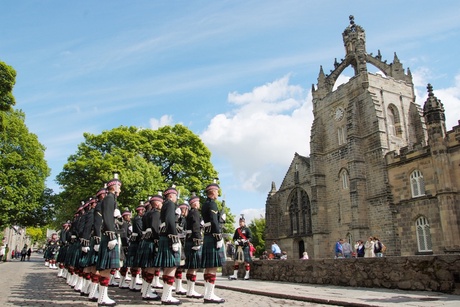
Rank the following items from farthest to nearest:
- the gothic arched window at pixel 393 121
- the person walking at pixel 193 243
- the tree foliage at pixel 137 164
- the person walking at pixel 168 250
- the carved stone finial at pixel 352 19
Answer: the carved stone finial at pixel 352 19 → the gothic arched window at pixel 393 121 → the tree foliage at pixel 137 164 → the person walking at pixel 193 243 → the person walking at pixel 168 250

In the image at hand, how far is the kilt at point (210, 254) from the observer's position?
30.0ft

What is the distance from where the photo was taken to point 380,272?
10.6 metres

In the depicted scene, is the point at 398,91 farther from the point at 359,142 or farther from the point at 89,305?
the point at 89,305

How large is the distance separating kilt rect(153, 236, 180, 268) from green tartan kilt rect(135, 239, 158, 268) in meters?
0.22

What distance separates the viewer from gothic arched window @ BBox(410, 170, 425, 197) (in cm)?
2773

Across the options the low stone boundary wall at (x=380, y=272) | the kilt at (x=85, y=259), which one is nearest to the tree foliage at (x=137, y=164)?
the low stone boundary wall at (x=380, y=272)

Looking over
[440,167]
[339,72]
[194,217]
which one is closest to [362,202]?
[440,167]

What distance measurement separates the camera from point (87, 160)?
113ft

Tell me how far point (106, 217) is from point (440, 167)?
23.7 meters

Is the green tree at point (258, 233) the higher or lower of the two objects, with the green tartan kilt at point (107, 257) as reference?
higher

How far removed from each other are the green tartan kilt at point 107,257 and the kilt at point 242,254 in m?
8.02

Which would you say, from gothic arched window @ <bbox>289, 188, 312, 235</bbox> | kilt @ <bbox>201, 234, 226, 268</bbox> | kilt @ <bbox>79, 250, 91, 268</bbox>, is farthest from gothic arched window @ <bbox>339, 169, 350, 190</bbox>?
kilt @ <bbox>79, 250, 91, 268</bbox>

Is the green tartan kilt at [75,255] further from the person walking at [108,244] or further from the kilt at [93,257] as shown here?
the person walking at [108,244]

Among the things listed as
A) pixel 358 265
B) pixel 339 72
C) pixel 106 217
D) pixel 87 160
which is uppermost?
pixel 339 72
